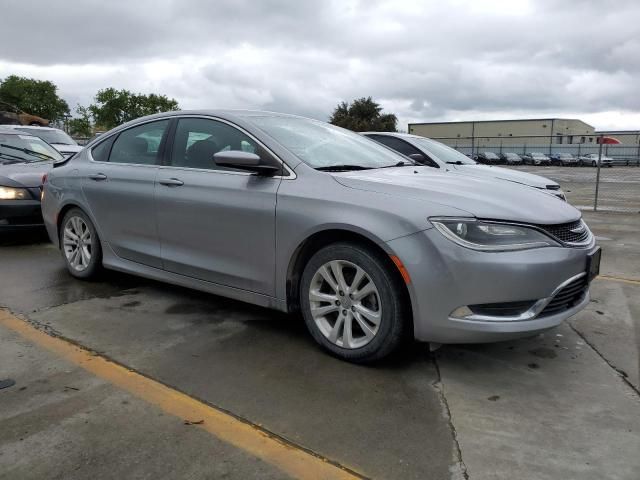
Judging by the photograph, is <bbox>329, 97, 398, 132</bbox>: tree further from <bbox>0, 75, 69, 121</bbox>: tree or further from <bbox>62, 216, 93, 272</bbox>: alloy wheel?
<bbox>62, 216, 93, 272</bbox>: alloy wheel

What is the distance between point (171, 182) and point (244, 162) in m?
0.91

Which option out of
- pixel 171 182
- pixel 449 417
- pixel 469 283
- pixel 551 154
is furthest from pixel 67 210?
pixel 551 154

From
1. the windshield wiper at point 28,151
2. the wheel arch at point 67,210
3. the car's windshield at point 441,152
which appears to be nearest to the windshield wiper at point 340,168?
the wheel arch at point 67,210

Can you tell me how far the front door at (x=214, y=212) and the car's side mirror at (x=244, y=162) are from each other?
7 centimetres

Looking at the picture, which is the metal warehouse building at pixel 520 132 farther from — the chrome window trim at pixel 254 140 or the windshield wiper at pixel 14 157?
the chrome window trim at pixel 254 140

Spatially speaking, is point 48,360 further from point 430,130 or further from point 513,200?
point 430,130

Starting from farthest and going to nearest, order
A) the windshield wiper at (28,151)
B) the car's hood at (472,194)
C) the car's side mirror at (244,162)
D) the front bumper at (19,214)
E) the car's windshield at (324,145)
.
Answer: the windshield wiper at (28,151), the front bumper at (19,214), the car's windshield at (324,145), the car's side mirror at (244,162), the car's hood at (472,194)

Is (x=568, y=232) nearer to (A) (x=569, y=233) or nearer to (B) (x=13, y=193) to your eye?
(A) (x=569, y=233)

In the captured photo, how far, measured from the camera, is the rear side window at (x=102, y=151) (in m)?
4.87

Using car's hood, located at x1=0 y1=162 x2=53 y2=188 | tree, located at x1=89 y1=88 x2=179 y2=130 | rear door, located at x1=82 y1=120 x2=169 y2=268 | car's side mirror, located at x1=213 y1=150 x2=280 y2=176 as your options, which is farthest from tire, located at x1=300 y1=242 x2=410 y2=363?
tree, located at x1=89 y1=88 x2=179 y2=130

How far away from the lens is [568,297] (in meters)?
3.10

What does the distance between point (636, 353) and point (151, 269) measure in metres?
3.55

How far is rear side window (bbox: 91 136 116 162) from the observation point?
16.0ft

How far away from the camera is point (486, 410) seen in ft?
8.96
